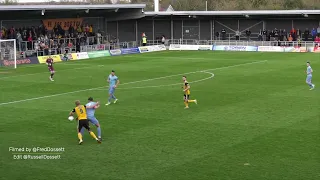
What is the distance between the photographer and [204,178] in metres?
15.4

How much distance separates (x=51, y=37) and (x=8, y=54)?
37.1 ft

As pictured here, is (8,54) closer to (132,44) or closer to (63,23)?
(63,23)

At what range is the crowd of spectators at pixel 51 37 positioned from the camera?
2199 inches

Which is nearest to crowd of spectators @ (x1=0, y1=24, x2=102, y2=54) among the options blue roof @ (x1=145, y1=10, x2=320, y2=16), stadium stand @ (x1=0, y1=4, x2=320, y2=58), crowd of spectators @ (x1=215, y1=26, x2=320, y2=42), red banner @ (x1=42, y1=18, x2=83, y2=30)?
stadium stand @ (x1=0, y1=4, x2=320, y2=58)

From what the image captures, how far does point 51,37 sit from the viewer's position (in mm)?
60594

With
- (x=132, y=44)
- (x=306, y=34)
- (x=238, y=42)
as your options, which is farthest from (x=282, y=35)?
(x=132, y=44)

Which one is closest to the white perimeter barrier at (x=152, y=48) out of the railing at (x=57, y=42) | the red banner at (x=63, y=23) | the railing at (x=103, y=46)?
the railing at (x=103, y=46)

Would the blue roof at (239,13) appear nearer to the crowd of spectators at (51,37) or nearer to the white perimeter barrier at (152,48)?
the white perimeter barrier at (152,48)

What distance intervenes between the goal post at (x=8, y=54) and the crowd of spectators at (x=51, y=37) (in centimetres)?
507

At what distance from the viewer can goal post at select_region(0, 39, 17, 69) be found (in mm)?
48819

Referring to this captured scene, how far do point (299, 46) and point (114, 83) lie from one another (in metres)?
38.9

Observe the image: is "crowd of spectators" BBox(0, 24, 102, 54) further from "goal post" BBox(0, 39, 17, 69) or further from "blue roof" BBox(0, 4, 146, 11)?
"goal post" BBox(0, 39, 17, 69)

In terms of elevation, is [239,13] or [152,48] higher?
[239,13]

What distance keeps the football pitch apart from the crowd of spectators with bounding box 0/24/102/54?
45.8 feet
